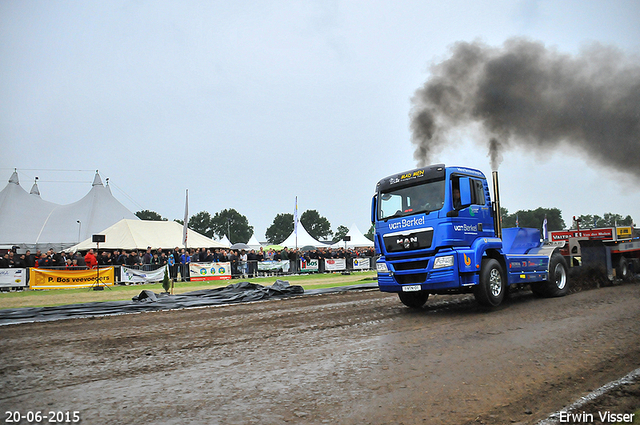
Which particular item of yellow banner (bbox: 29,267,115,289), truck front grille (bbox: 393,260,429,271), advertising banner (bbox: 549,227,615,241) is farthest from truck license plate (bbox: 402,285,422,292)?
yellow banner (bbox: 29,267,115,289)

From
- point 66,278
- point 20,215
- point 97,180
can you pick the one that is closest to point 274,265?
point 66,278

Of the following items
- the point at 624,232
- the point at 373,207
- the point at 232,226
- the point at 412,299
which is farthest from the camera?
the point at 232,226

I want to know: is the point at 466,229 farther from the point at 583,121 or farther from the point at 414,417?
the point at 583,121

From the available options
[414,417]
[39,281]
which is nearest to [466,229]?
[414,417]

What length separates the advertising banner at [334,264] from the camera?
2896cm

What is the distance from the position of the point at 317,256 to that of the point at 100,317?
20351mm

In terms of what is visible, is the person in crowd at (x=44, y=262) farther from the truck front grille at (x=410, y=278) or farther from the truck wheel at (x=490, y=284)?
the truck wheel at (x=490, y=284)

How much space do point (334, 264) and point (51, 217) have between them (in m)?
28.2

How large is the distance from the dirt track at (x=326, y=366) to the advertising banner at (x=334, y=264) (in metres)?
20.0

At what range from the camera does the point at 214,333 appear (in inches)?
294

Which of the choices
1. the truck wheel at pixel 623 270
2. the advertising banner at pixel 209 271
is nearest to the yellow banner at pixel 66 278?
the advertising banner at pixel 209 271

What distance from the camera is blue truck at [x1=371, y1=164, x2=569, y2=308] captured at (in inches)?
336

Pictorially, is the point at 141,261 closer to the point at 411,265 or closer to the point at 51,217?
the point at 411,265

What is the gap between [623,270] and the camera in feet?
44.8
